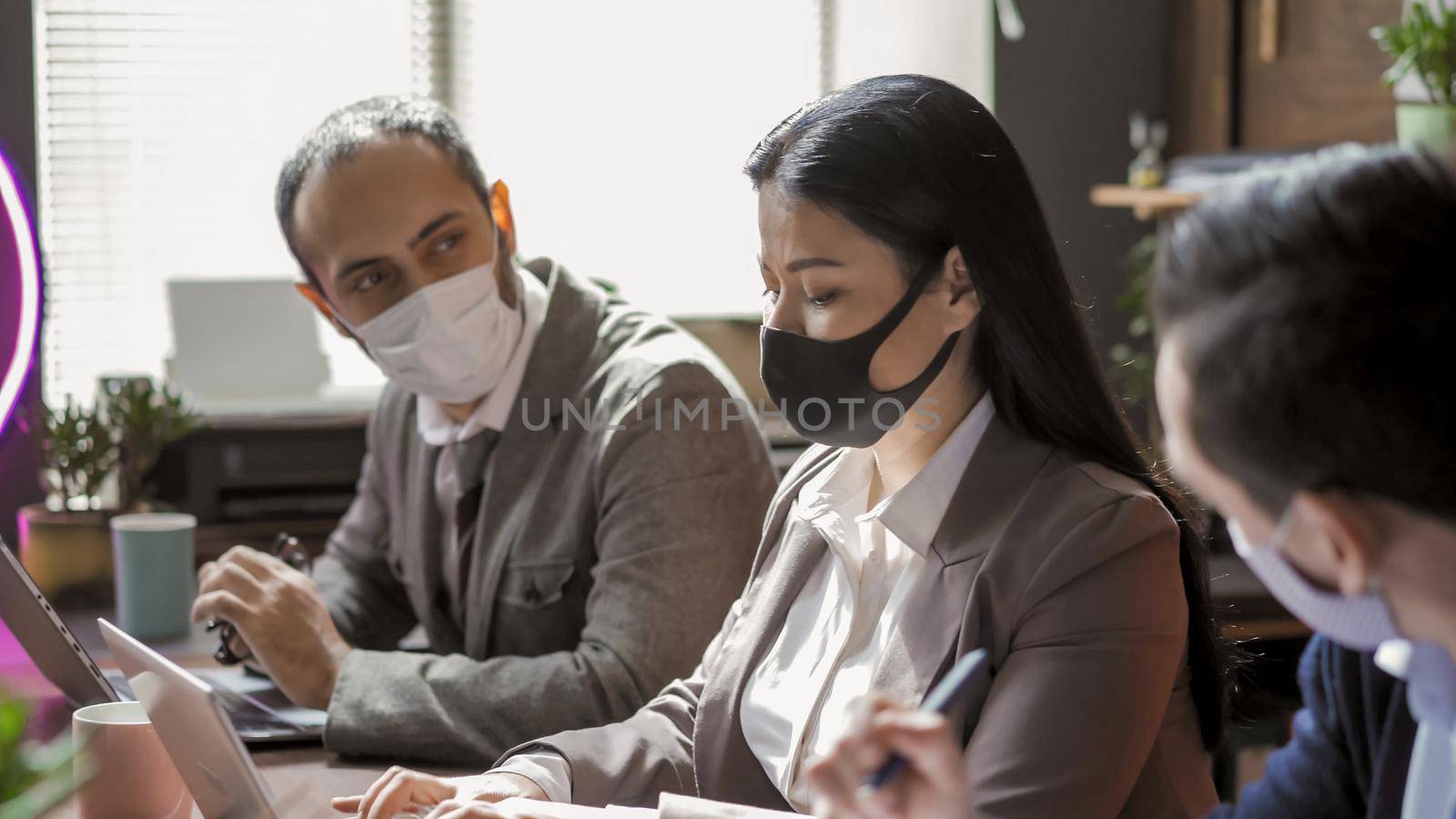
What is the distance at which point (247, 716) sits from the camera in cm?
154

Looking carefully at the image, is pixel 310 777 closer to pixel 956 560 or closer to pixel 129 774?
pixel 129 774

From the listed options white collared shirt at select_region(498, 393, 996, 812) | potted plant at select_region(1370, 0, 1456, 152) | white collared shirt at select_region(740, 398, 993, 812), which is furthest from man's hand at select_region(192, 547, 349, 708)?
potted plant at select_region(1370, 0, 1456, 152)

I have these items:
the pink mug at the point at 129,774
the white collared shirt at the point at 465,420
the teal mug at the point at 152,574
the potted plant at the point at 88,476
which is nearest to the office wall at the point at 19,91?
the potted plant at the point at 88,476

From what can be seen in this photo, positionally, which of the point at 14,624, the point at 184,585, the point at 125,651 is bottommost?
the point at 184,585

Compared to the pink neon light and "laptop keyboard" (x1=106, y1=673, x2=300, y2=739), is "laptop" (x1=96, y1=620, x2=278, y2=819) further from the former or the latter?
the pink neon light

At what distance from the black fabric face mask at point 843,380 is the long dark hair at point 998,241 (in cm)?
5

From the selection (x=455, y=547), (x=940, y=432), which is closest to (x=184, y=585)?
(x=455, y=547)

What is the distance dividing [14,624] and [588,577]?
61cm

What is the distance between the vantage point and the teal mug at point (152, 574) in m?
1.86

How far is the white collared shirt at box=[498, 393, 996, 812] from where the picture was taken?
4.06 feet

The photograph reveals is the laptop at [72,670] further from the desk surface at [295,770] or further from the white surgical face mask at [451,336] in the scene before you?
the white surgical face mask at [451,336]

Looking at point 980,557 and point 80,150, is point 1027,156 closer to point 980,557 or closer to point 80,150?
point 80,150

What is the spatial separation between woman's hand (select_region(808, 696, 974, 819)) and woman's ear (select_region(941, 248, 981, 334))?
51 cm

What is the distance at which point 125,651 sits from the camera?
102 centimetres
